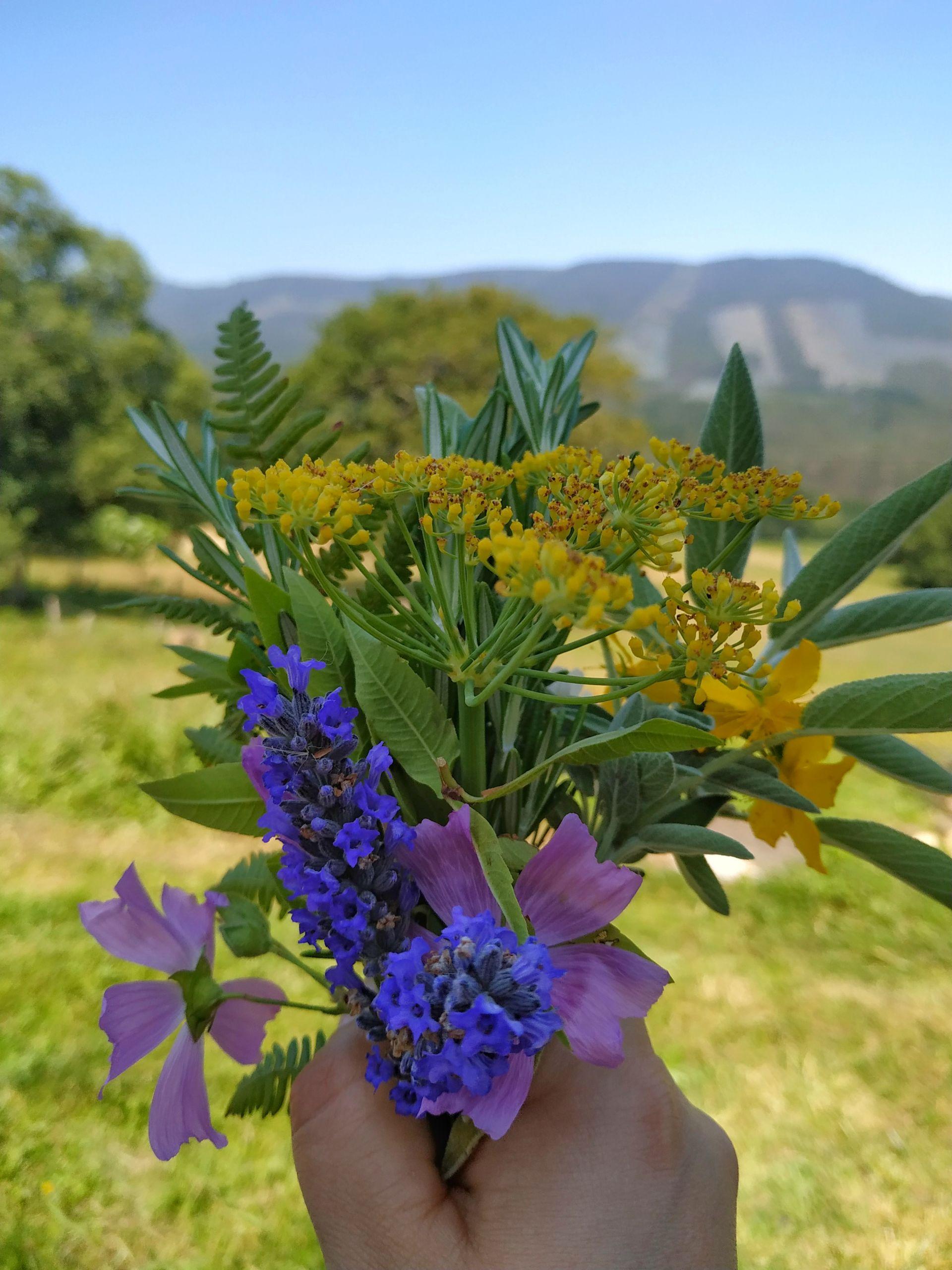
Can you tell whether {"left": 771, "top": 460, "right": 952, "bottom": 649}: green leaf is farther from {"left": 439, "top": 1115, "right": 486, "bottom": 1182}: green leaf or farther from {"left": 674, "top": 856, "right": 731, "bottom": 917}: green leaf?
{"left": 439, "top": 1115, "right": 486, "bottom": 1182}: green leaf

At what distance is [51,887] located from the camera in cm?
300

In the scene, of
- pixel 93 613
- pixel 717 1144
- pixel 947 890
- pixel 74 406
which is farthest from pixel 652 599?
pixel 74 406

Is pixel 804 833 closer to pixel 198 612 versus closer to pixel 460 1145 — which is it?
pixel 460 1145

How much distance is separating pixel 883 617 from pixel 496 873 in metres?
0.31

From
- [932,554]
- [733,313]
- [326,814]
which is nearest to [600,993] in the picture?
[326,814]

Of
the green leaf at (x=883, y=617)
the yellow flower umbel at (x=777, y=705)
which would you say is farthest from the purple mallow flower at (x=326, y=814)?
the green leaf at (x=883, y=617)

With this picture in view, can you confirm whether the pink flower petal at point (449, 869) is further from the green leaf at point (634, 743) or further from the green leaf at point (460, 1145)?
the green leaf at point (460, 1145)

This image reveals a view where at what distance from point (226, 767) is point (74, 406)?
11.7 meters

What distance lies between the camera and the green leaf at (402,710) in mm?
432

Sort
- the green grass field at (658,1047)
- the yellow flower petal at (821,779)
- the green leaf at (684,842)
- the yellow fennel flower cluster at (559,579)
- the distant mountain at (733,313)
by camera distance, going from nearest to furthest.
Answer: the yellow fennel flower cluster at (559,579)
the green leaf at (684,842)
the yellow flower petal at (821,779)
the green grass field at (658,1047)
the distant mountain at (733,313)

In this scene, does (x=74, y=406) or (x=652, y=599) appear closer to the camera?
(x=652, y=599)

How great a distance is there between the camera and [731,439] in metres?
0.60

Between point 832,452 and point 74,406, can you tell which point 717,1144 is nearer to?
point 74,406

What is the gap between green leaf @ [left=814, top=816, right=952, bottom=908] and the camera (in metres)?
0.49
